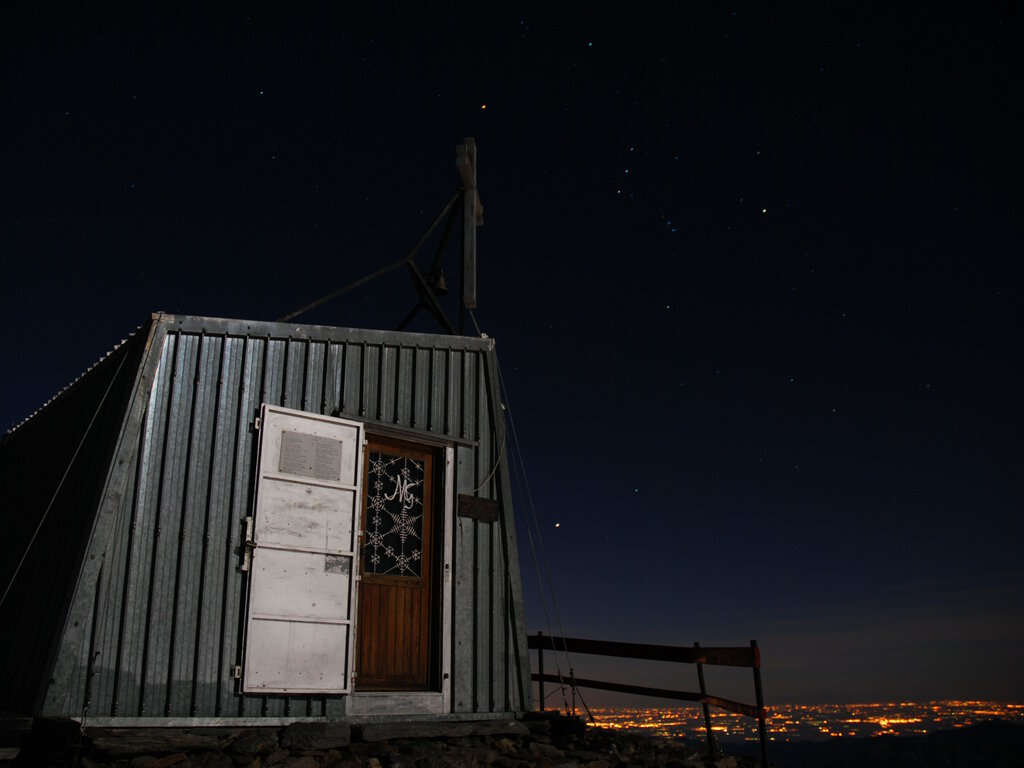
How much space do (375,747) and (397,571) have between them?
65.2 inches

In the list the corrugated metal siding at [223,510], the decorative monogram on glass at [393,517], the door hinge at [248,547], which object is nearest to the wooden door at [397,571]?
the decorative monogram on glass at [393,517]

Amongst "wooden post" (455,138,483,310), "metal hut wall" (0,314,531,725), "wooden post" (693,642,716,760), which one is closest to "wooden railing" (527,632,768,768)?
"wooden post" (693,642,716,760)

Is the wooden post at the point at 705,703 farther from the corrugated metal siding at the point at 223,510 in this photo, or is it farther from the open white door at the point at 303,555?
the open white door at the point at 303,555

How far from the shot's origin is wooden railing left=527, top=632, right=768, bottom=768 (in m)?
7.32

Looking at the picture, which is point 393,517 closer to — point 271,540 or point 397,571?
point 397,571

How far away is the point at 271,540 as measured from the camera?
7.00m

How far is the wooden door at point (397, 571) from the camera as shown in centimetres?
756

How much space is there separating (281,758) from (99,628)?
1.63m

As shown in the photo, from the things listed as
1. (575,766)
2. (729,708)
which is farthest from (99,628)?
(729,708)

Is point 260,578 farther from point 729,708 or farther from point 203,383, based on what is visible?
point 729,708

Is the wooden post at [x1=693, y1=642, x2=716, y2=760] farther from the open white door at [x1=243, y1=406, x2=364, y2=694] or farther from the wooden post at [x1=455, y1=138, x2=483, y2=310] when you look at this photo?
the wooden post at [x1=455, y1=138, x2=483, y2=310]

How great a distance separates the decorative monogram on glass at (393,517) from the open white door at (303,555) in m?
0.36

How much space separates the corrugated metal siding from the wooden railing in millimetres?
1609

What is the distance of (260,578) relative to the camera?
6863mm
